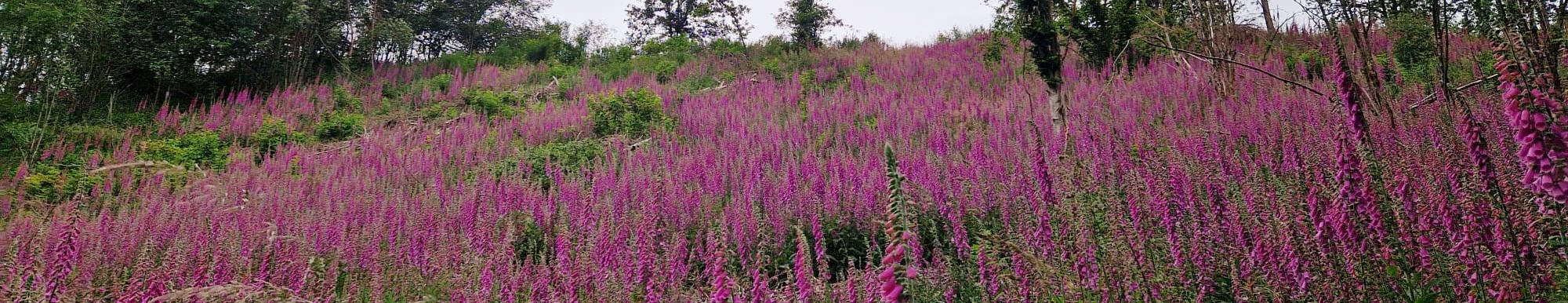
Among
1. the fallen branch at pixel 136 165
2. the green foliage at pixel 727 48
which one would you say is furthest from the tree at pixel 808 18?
the fallen branch at pixel 136 165

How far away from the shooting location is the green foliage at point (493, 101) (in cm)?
1428

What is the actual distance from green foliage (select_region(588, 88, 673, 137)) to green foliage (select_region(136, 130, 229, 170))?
→ 519 cm

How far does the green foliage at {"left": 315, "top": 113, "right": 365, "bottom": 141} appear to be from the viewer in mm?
12914

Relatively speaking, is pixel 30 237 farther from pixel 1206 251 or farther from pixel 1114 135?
pixel 1114 135

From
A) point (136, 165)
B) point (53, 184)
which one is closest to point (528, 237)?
point (136, 165)

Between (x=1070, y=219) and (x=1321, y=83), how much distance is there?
6560 millimetres

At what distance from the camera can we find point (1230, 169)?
15.3 feet

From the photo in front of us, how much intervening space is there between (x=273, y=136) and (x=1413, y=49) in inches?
660

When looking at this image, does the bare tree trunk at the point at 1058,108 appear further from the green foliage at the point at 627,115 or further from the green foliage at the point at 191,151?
the green foliage at the point at 191,151

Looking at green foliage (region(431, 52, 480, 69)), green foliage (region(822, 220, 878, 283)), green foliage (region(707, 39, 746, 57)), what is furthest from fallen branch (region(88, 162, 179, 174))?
green foliage (region(707, 39, 746, 57))

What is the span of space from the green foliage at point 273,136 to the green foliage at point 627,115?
16.5ft

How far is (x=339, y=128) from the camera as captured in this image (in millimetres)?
13141

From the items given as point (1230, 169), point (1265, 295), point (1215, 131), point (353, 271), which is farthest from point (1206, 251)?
point (353, 271)

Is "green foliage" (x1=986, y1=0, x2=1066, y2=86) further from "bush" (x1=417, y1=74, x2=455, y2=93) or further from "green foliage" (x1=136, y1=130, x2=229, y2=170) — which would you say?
"bush" (x1=417, y1=74, x2=455, y2=93)
